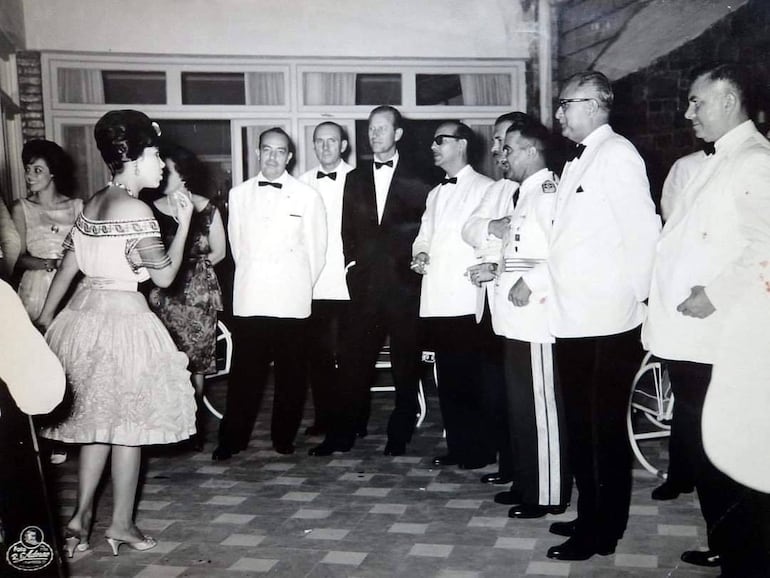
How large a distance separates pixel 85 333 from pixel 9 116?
4.82 metres

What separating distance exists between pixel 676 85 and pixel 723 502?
4.50m

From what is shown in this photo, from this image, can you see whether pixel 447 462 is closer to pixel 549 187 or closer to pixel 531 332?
pixel 531 332

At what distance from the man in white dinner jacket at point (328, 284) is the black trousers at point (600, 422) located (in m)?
2.13

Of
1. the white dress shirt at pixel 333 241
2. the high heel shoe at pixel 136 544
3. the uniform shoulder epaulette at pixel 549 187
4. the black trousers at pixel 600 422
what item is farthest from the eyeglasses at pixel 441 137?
the high heel shoe at pixel 136 544

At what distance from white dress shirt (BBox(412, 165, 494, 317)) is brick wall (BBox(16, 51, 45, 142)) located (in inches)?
193

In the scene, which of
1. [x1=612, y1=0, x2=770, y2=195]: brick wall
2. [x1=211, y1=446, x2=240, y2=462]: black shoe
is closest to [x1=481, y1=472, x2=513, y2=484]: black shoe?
[x1=211, y1=446, x2=240, y2=462]: black shoe

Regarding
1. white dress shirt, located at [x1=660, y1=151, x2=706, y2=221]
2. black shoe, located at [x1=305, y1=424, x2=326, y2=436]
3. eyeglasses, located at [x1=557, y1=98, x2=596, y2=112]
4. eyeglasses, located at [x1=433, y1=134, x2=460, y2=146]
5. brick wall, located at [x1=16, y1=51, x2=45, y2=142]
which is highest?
brick wall, located at [x1=16, y1=51, x2=45, y2=142]

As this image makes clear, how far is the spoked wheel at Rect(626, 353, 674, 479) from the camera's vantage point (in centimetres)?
425

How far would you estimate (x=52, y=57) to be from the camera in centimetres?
755

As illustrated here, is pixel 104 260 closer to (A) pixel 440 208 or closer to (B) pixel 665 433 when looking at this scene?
(A) pixel 440 208

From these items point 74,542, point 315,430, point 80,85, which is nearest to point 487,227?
point 315,430

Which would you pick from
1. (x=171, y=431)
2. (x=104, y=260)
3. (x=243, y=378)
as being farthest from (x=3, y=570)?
(x=243, y=378)

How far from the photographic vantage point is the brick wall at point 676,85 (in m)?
5.20

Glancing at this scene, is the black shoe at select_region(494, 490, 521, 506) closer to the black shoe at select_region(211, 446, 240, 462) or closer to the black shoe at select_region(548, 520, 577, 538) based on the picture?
the black shoe at select_region(548, 520, 577, 538)
